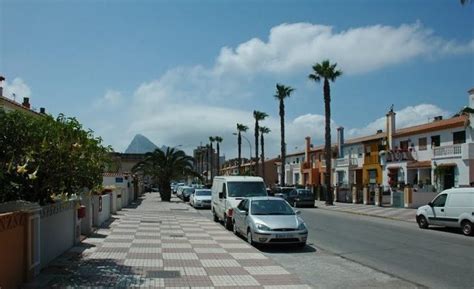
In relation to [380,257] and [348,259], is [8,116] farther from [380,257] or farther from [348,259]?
[380,257]

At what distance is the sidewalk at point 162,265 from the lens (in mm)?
10016

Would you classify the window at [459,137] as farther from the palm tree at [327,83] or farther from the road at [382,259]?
the road at [382,259]

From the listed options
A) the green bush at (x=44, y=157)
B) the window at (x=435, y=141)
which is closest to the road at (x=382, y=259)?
the green bush at (x=44, y=157)

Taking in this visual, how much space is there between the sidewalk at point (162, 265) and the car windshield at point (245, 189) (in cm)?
511

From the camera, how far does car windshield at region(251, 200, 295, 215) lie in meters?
16.8

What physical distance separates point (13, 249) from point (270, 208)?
958 cm

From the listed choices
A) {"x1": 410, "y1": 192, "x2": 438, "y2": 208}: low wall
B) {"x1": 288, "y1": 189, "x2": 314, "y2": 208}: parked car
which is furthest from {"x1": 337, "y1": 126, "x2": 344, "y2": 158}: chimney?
{"x1": 410, "y1": 192, "x2": 438, "y2": 208}: low wall

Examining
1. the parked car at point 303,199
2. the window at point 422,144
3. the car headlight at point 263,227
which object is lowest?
the parked car at point 303,199

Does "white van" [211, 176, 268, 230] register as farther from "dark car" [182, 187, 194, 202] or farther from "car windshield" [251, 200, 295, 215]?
"dark car" [182, 187, 194, 202]

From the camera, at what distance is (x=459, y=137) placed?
1602 inches

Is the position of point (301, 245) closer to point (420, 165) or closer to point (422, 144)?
point (420, 165)

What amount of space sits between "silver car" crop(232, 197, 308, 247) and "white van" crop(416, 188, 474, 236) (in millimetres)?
8191

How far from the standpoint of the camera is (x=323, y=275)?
11.2m

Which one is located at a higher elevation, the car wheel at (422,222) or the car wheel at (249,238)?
the car wheel at (249,238)
